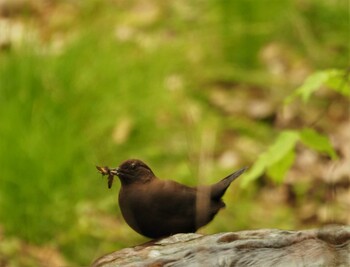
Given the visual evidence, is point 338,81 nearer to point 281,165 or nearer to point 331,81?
point 331,81

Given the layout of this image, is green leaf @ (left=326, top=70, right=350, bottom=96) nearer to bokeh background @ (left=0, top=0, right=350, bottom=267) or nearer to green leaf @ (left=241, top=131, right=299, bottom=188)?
green leaf @ (left=241, top=131, right=299, bottom=188)

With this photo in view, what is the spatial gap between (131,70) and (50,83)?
2.13 ft

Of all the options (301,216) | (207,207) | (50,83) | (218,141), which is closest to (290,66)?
(218,141)

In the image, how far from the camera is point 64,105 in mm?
5348

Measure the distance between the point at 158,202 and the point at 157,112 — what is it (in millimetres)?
3144

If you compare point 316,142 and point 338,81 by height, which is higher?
point 338,81

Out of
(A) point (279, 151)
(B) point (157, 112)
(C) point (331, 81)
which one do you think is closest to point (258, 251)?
(A) point (279, 151)

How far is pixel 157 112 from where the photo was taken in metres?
5.80

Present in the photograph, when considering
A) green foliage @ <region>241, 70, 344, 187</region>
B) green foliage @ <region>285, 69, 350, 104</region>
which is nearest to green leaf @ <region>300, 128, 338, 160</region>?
green foliage @ <region>241, 70, 344, 187</region>

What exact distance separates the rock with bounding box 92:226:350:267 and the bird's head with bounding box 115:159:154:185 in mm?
205

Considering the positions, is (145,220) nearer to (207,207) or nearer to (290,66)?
(207,207)

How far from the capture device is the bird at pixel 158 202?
8.69 ft

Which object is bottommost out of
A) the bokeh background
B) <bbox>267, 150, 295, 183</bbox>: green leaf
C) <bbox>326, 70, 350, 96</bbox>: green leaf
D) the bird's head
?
the bird's head

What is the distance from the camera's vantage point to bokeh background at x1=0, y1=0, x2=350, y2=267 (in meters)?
4.95
